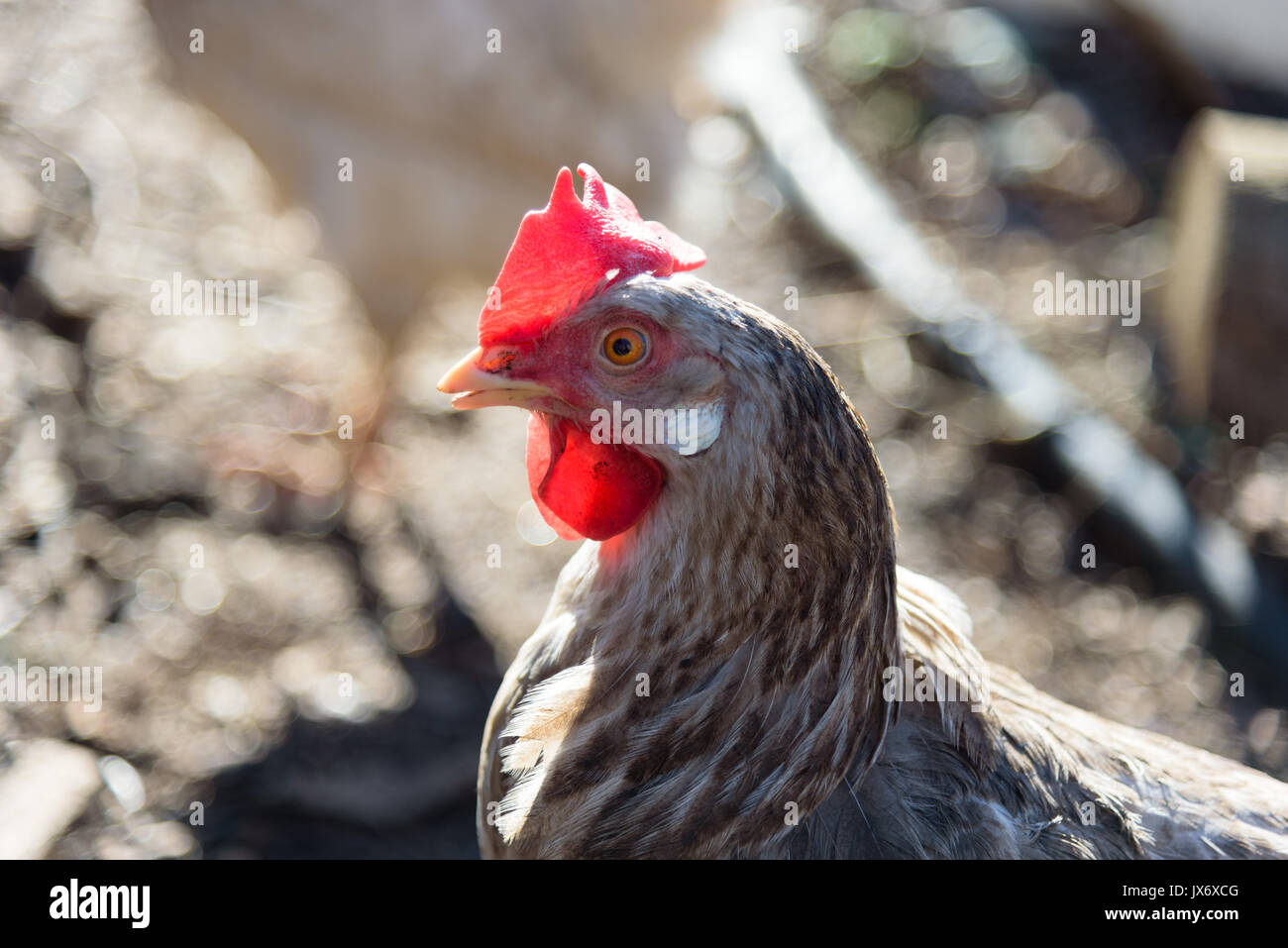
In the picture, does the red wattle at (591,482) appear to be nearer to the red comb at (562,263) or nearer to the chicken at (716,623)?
the chicken at (716,623)

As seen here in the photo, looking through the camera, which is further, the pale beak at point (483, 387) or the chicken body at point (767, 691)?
the pale beak at point (483, 387)

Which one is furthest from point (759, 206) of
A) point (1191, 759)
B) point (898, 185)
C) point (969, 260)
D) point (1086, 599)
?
point (1191, 759)

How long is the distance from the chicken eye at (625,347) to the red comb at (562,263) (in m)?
0.09

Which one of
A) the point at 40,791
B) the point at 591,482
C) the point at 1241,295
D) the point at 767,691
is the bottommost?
the point at 40,791

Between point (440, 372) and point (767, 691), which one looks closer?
point (767, 691)

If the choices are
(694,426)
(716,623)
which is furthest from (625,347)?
(716,623)

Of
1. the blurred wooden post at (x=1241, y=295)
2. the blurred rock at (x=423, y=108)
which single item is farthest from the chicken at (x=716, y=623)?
the blurred wooden post at (x=1241, y=295)

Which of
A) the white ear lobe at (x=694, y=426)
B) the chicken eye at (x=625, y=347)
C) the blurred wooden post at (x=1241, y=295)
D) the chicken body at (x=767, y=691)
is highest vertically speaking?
the blurred wooden post at (x=1241, y=295)

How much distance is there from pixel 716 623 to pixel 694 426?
11.7 inches

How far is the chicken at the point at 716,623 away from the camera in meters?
1.53

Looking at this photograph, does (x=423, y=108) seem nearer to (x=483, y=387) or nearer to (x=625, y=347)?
(x=483, y=387)

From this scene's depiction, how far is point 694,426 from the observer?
1.53 meters

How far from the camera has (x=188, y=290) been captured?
15.0 ft

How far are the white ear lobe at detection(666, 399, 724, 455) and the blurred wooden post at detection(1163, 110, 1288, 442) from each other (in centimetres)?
341
